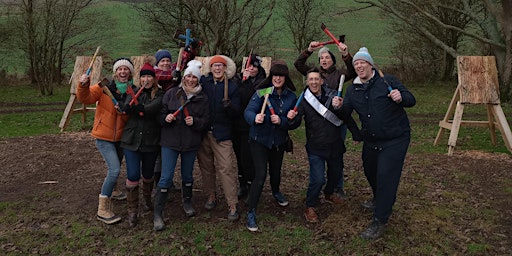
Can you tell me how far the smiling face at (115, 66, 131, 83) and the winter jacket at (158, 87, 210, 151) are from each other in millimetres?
503

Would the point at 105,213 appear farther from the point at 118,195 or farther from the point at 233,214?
the point at 233,214

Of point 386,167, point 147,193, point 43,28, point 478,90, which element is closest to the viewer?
point 386,167

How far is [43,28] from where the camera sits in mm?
20688

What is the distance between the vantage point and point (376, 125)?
4.52 m

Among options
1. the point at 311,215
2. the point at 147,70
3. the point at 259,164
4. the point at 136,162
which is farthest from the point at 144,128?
the point at 311,215

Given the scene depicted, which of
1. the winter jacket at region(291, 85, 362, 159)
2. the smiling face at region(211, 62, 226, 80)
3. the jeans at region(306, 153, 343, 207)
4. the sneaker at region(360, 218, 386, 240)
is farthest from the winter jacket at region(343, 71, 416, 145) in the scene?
the smiling face at region(211, 62, 226, 80)

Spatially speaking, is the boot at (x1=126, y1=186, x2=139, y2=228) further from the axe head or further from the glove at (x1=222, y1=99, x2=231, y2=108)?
the axe head

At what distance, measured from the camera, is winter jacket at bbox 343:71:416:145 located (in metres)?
4.47

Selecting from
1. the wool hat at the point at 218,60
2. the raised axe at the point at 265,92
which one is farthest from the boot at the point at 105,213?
the raised axe at the point at 265,92

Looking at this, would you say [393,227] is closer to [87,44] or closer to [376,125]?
[376,125]

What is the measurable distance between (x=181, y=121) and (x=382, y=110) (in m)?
2.20

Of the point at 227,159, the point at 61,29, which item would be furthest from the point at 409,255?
the point at 61,29

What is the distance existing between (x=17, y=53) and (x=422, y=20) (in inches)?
836

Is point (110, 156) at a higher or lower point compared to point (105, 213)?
higher
